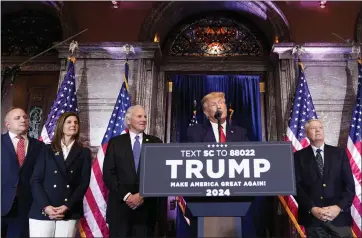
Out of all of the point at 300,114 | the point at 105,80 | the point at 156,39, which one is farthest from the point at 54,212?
the point at 156,39

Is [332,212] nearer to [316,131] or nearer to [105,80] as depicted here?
[316,131]

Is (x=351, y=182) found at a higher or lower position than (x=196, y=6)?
lower

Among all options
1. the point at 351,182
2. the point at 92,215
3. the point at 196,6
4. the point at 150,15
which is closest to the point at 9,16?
the point at 150,15

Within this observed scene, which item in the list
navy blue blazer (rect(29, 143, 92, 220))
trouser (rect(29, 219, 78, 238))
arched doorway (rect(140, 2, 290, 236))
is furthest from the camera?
arched doorway (rect(140, 2, 290, 236))

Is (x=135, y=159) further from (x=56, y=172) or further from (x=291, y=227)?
(x=291, y=227)

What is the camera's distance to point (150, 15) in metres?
5.21

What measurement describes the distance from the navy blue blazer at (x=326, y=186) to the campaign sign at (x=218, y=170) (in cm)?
100

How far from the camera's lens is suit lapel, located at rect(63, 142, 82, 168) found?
308 cm

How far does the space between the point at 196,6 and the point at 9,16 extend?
2.62m

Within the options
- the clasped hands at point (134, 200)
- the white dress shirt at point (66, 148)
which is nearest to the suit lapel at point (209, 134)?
the clasped hands at point (134, 200)

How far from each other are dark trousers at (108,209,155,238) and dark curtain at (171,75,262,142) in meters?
2.23

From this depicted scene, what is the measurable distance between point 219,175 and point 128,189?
1.06 metres

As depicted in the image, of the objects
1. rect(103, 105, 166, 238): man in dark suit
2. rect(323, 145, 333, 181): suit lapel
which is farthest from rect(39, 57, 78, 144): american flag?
rect(323, 145, 333, 181): suit lapel

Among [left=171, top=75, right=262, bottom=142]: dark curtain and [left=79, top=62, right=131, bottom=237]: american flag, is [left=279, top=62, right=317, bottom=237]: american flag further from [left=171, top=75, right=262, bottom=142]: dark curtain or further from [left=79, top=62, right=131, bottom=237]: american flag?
[left=79, top=62, right=131, bottom=237]: american flag
